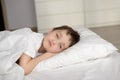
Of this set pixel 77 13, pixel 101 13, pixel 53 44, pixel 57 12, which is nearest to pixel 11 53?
pixel 53 44

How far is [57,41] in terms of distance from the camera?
4.77ft

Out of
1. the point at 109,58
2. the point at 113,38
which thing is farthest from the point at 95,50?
the point at 113,38

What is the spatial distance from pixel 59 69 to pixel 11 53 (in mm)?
307

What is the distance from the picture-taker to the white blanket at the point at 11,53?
4.15 feet

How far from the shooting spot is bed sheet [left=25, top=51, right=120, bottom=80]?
128 cm

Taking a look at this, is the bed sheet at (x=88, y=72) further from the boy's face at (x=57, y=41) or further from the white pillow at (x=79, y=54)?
the boy's face at (x=57, y=41)

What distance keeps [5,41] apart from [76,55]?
0.46 metres

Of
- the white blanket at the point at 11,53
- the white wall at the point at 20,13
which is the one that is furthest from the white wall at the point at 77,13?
the white blanket at the point at 11,53

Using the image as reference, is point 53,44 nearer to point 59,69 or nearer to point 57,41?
point 57,41

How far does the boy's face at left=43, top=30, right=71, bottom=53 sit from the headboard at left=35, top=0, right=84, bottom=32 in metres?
1.76

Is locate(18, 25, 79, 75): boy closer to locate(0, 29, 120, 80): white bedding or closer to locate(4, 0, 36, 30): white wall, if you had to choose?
locate(0, 29, 120, 80): white bedding

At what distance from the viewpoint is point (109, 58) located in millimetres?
1460

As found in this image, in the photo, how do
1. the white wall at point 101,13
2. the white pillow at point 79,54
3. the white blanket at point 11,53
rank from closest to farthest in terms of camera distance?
the white blanket at point 11,53, the white pillow at point 79,54, the white wall at point 101,13

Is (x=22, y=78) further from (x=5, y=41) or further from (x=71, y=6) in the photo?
(x=71, y=6)
